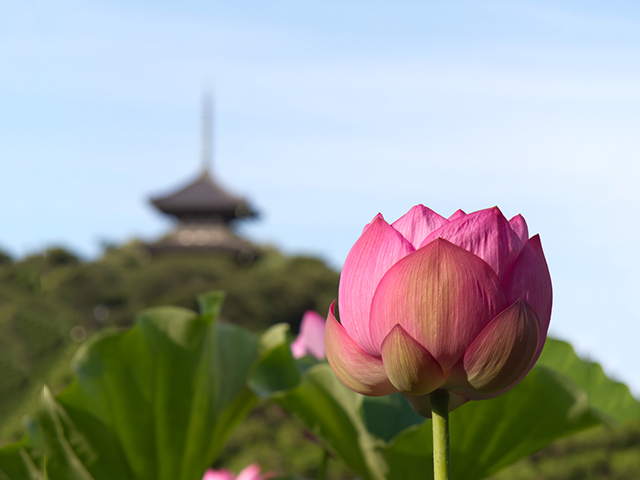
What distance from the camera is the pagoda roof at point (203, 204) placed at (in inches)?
593

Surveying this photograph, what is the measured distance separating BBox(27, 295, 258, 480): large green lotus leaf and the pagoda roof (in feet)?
47.3

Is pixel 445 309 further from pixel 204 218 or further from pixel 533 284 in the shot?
pixel 204 218

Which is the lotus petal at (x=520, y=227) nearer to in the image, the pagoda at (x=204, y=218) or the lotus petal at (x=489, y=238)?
the lotus petal at (x=489, y=238)

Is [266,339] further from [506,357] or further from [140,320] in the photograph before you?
[506,357]

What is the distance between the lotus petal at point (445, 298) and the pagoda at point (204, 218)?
14372 mm

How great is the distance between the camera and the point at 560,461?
4559 mm

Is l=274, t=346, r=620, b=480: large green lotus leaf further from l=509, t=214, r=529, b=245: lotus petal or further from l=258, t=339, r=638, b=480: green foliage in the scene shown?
l=509, t=214, r=529, b=245: lotus petal

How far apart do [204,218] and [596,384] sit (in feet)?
49.6

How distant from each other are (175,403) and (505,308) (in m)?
0.43

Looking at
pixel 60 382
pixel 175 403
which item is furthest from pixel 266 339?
pixel 60 382

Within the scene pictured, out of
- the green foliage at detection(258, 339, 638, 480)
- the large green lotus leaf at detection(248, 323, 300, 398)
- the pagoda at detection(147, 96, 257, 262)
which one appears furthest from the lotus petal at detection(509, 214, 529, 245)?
the pagoda at detection(147, 96, 257, 262)

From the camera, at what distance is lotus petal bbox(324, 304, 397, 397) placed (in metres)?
0.25

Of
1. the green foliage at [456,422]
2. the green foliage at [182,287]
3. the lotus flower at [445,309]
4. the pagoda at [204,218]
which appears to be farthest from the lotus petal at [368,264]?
the pagoda at [204,218]

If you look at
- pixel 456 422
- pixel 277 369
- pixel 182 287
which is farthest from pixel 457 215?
pixel 182 287
